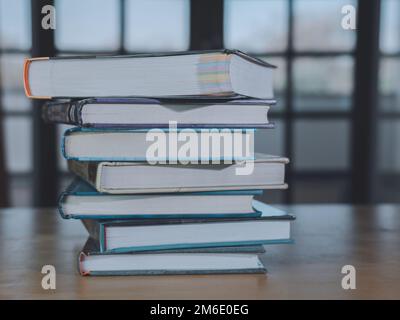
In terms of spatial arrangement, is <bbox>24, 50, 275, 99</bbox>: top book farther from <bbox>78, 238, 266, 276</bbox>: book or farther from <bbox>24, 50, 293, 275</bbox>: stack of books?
<bbox>78, 238, 266, 276</bbox>: book

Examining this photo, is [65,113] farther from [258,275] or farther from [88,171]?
[258,275]

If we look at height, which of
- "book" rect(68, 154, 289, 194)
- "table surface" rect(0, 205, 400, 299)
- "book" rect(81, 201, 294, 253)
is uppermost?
"book" rect(68, 154, 289, 194)

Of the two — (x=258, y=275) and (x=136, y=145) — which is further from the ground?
(x=136, y=145)

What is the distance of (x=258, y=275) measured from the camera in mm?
607

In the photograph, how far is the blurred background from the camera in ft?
9.34

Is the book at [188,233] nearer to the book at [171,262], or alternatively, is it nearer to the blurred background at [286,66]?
the book at [171,262]

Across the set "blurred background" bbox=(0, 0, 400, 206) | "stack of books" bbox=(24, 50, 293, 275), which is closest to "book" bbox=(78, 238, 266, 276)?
"stack of books" bbox=(24, 50, 293, 275)

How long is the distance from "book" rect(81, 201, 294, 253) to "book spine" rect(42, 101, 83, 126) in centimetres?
11

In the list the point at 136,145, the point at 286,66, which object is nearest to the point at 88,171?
the point at 136,145

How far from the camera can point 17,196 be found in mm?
3170

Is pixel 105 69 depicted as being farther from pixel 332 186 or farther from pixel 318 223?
pixel 332 186

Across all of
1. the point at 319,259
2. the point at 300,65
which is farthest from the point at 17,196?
the point at 319,259

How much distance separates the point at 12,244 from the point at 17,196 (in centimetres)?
251

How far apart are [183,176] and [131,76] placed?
0.36 feet
